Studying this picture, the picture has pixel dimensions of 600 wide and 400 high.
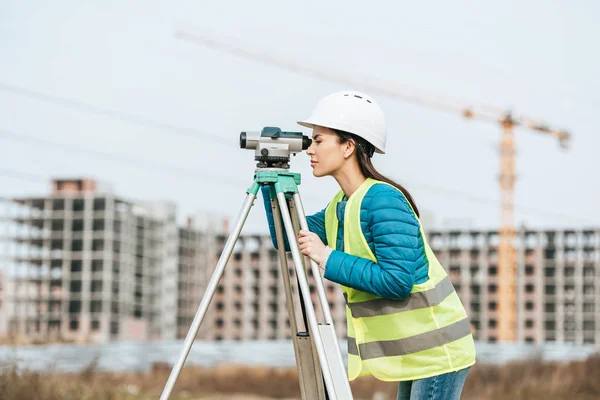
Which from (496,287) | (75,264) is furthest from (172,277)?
(496,287)

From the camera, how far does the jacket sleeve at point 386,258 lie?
2480 millimetres

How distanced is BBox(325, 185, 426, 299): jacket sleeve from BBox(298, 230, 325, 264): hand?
0.12ft

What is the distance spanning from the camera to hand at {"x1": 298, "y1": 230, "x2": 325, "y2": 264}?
256 centimetres

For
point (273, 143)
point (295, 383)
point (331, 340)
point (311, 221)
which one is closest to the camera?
point (331, 340)

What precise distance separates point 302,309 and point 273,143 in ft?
1.57

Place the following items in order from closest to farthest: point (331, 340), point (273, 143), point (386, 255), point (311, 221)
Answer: point (386, 255), point (331, 340), point (273, 143), point (311, 221)

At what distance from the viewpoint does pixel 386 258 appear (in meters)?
2.50

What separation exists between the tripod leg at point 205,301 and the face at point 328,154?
21 centimetres

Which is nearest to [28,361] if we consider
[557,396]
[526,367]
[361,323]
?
[361,323]

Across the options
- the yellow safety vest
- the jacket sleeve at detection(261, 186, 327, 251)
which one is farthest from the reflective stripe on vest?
the jacket sleeve at detection(261, 186, 327, 251)

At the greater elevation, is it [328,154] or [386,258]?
[328,154]

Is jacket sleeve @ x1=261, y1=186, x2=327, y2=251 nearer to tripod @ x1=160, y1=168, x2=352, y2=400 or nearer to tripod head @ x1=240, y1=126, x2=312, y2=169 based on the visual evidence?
tripod @ x1=160, y1=168, x2=352, y2=400

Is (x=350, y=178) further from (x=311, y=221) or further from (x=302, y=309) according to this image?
(x=302, y=309)

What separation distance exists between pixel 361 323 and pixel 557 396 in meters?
11.8
